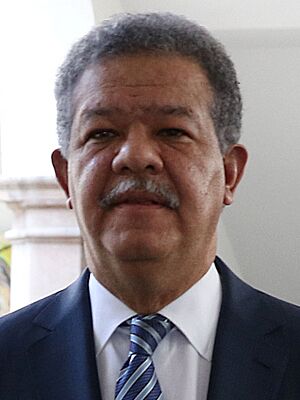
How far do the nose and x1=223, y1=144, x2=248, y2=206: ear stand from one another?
0.15m

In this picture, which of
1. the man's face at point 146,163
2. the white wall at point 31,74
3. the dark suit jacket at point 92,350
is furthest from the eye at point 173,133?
the white wall at point 31,74

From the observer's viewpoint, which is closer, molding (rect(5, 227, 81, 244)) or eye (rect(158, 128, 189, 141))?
eye (rect(158, 128, 189, 141))

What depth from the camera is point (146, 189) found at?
119 cm

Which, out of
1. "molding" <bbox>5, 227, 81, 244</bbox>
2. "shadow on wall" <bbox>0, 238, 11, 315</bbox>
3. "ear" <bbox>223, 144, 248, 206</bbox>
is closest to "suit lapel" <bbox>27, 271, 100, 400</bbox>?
"ear" <bbox>223, 144, 248, 206</bbox>

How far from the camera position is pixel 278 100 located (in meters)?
2.52

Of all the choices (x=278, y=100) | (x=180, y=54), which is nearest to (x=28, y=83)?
(x=278, y=100)

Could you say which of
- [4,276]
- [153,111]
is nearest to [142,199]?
[153,111]

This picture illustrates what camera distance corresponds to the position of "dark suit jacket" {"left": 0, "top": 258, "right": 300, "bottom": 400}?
1.21 metres

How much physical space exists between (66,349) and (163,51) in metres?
0.43

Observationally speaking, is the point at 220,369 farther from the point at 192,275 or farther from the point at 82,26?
the point at 82,26

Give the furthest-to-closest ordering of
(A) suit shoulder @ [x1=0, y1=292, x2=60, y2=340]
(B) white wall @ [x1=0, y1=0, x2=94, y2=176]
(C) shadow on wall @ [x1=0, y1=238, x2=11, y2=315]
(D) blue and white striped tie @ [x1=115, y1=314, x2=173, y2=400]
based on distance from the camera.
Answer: (C) shadow on wall @ [x1=0, y1=238, x2=11, y2=315], (B) white wall @ [x1=0, y1=0, x2=94, y2=176], (A) suit shoulder @ [x1=0, y1=292, x2=60, y2=340], (D) blue and white striped tie @ [x1=115, y1=314, x2=173, y2=400]

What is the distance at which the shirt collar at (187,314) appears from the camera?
1.26 metres

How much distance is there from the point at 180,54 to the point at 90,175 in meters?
0.21

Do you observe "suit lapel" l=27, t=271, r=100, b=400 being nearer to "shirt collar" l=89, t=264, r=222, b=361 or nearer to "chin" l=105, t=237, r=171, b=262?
"shirt collar" l=89, t=264, r=222, b=361
